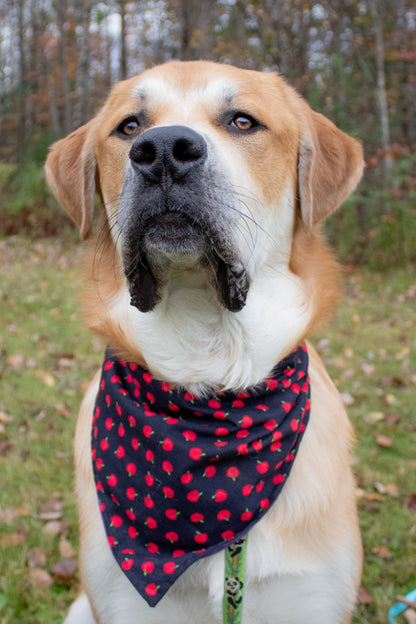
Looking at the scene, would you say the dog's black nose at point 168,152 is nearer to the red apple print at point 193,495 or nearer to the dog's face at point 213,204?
the dog's face at point 213,204

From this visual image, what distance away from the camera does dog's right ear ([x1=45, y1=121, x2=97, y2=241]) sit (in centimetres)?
235

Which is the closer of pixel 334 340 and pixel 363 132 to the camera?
pixel 334 340

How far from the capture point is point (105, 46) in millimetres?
24750

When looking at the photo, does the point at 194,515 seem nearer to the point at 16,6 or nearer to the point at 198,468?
the point at 198,468

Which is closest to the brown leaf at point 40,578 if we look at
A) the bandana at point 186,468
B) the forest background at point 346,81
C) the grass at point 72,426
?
the grass at point 72,426

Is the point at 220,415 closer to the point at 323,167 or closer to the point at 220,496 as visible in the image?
the point at 220,496

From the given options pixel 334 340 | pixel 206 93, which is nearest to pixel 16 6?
pixel 334 340

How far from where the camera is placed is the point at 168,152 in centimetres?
156

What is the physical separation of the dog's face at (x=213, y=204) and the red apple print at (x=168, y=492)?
39 cm

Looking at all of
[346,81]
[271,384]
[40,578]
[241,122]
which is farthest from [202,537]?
[346,81]

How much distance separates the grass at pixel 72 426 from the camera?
2.71 meters

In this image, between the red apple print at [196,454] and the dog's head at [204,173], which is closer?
the dog's head at [204,173]

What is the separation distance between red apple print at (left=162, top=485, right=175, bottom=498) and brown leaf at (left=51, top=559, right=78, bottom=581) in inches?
45.2

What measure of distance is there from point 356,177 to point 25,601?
2446 mm
